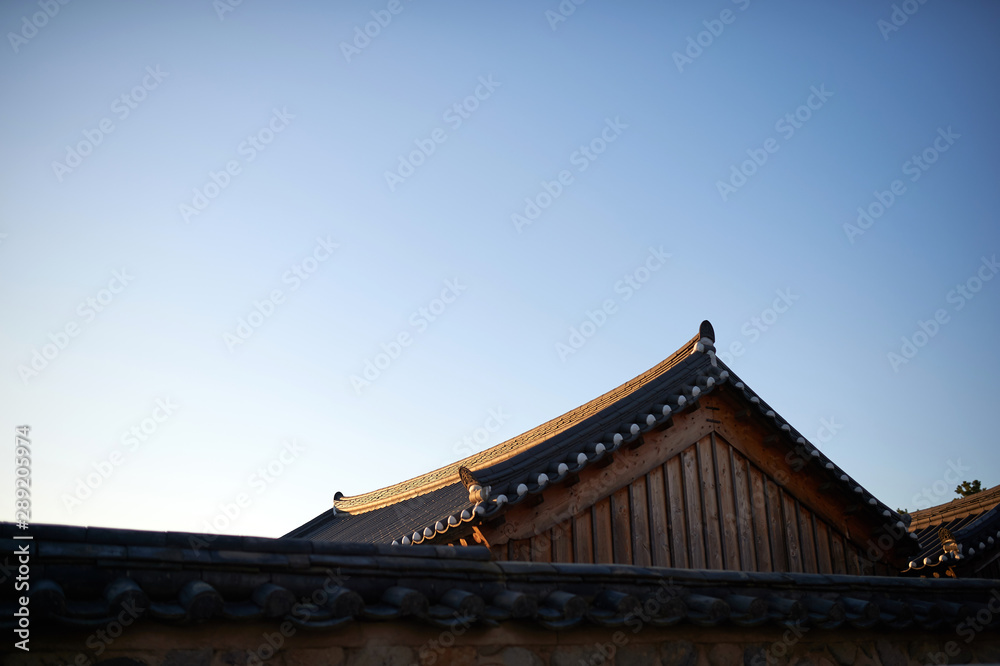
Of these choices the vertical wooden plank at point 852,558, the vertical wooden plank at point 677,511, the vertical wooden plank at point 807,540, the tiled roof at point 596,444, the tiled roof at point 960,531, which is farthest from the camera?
the tiled roof at point 960,531

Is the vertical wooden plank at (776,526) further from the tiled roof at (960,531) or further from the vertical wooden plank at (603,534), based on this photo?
the tiled roof at (960,531)

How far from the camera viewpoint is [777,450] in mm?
11742

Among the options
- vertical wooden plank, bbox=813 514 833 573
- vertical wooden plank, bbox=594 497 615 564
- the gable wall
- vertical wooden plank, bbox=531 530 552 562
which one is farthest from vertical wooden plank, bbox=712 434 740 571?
vertical wooden plank, bbox=531 530 552 562

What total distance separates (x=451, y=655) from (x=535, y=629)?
56 cm

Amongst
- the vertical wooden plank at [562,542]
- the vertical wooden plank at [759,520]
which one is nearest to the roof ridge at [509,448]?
the vertical wooden plank at [562,542]

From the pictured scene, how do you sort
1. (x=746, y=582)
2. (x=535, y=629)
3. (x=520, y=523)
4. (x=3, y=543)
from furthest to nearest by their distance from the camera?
1. (x=520, y=523)
2. (x=746, y=582)
3. (x=535, y=629)
4. (x=3, y=543)

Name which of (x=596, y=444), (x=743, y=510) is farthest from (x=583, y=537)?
(x=743, y=510)

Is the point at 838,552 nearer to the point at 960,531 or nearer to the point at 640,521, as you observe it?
the point at 640,521

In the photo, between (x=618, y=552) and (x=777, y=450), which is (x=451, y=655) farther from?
(x=777, y=450)

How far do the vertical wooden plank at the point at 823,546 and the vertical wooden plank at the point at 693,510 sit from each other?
86.8 inches

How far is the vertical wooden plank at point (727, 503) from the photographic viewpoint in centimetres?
1094

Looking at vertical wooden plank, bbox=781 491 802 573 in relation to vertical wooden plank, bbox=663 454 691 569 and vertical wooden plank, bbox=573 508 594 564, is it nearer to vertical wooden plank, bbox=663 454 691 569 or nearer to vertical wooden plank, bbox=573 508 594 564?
vertical wooden plank, bbox=663 454 691 569

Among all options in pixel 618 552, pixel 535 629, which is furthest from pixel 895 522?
pixel 535 629

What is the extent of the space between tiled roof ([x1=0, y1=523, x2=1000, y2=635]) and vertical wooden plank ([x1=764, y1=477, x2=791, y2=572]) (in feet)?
16.6
